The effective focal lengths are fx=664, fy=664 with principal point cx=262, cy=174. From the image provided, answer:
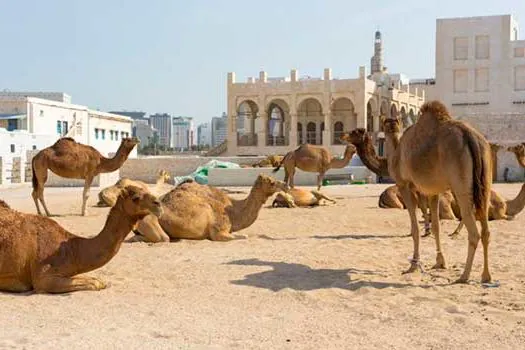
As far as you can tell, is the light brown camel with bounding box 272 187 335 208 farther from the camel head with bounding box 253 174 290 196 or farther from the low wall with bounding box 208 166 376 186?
the low wall with bounding box 208 166 376 186

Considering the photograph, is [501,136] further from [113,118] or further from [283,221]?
[113,118]

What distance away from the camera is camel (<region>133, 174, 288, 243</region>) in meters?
10.5

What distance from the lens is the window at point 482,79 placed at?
48.1 meters

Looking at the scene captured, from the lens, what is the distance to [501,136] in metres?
36.8

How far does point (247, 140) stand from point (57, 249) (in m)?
51.2

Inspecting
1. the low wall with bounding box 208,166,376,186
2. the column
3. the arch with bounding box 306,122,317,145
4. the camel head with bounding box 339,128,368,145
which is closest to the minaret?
the arch with bounding box 306,122,317,145

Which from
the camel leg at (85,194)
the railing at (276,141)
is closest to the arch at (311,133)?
the railing at (276,141)

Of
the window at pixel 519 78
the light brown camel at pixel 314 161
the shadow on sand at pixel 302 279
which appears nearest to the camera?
the shadow on sand at pixel 302 279

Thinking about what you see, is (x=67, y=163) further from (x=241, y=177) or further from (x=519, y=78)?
(x=519, y=78)

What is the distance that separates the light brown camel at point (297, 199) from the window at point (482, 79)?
3409cm

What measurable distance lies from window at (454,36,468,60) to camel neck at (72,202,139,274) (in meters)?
44.9

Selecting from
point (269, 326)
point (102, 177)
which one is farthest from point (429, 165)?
point (102, 177)

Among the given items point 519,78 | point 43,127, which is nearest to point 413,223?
point 519,78

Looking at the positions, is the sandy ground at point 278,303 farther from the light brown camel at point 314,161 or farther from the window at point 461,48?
the window at point 461,48
